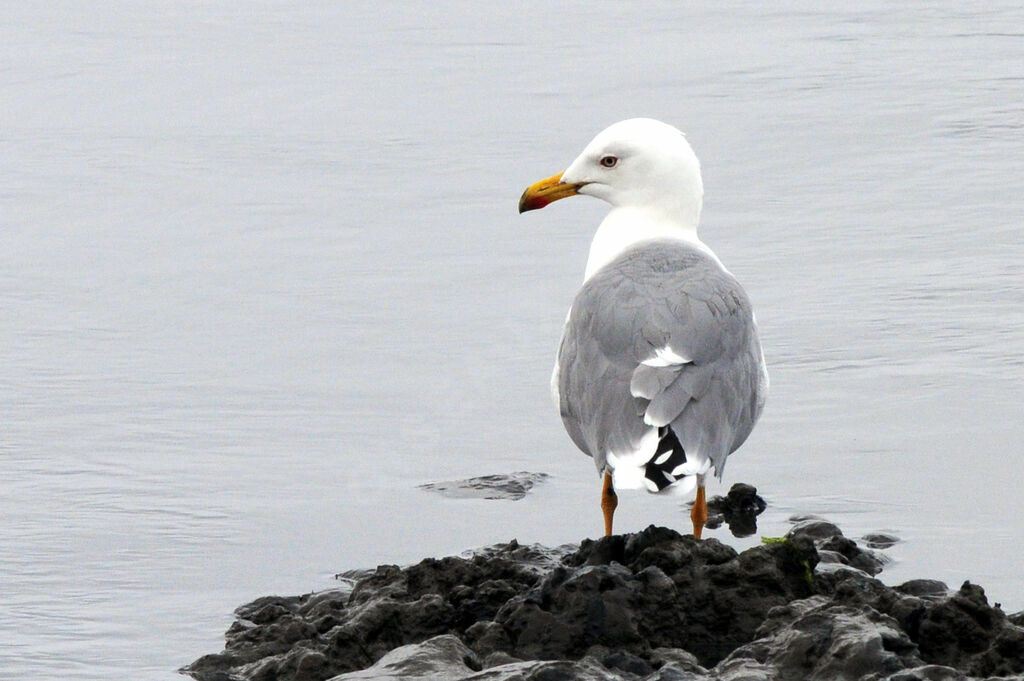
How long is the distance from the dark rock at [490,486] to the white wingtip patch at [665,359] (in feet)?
4.55

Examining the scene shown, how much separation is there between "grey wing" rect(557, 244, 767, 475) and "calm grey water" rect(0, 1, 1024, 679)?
754 millimetres

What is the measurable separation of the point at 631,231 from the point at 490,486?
1.27m

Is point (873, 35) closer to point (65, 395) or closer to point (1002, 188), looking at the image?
point (1002, 188)

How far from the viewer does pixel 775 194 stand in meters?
11.8

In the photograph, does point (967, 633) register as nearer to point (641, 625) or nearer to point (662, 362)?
point (641, 625)

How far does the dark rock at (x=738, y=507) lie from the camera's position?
7.57 m

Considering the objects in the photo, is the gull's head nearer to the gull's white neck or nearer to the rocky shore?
the gull's white neck

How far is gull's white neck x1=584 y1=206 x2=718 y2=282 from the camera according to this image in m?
8.22

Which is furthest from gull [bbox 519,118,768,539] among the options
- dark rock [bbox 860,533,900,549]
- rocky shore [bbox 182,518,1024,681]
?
dark rock [bbox 860,533,900,549]

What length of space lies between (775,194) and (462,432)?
3.86 metres

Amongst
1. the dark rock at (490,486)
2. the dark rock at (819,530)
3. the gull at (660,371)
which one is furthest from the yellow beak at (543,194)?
the dark rock at (819,530)

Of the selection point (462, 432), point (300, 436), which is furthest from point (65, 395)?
point (462, 432)

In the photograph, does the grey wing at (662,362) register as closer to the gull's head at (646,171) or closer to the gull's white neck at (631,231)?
the gull's white neck at (631,231)

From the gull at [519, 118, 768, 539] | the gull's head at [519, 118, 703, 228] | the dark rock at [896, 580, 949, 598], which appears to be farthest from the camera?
the gull's head at [519, 118, 703, 228]
